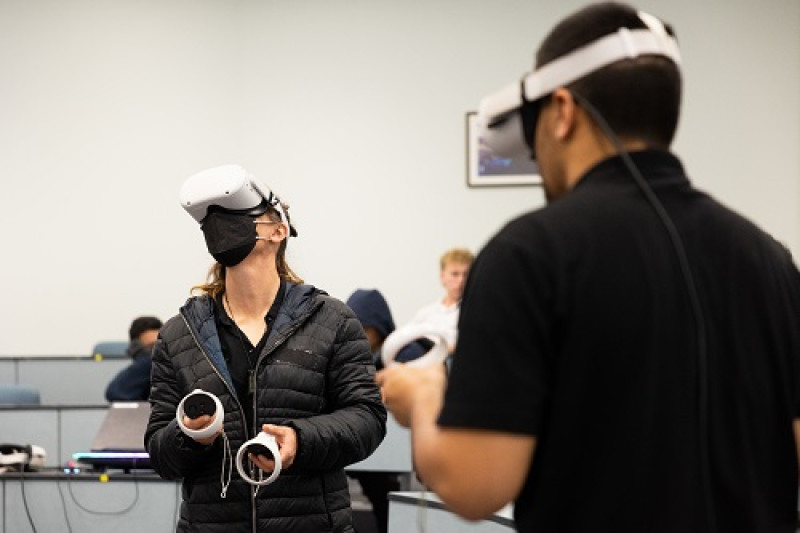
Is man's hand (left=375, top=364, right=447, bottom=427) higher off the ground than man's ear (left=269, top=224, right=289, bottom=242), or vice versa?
man's ear (left=269, top=224, right=289, bottom=242)

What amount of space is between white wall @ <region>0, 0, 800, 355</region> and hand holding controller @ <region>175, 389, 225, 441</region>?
7.06 meters

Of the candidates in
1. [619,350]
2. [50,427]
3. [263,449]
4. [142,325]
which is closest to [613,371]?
[619,350]

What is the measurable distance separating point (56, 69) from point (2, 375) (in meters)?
2.50

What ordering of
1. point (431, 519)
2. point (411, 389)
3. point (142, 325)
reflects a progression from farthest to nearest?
1. point (142, 325)
2. point (431, 519)
3. point (411, 389)

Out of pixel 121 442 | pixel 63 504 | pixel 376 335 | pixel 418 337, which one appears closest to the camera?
pixel 418 337

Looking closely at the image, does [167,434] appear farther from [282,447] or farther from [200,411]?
[282,447]

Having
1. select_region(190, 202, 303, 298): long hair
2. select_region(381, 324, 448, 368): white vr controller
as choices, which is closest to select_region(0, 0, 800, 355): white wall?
select_region(190, 202, 303, 298): long hair

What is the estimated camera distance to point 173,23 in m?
9.40

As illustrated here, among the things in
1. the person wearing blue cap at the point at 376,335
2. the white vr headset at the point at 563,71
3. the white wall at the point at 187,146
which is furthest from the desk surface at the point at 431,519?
the white wall at the point at 187,146

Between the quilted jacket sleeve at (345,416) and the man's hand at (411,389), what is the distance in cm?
98

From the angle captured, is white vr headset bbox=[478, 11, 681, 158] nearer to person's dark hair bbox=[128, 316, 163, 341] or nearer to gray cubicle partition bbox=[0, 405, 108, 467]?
gray cubicle partition bbox=[0, 405, 108, 467]

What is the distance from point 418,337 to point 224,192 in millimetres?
1194

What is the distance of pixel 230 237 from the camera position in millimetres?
2533

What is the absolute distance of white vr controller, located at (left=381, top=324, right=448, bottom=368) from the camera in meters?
1.38
